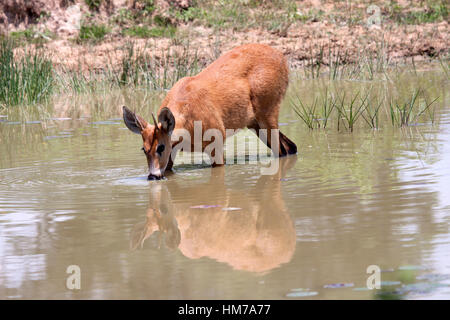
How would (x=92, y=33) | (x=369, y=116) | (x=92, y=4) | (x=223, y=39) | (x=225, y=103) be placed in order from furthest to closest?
(x=92, y=4) < (x=92, y=33) < (x=223, y=39) < (x=369, y=116) < (x=225, y=103)

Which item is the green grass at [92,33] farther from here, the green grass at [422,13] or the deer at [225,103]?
the deer at [225,103]

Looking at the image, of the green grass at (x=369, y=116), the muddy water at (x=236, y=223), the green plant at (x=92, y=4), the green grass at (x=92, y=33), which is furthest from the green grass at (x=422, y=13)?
the muddy water at (x=236, y=223)

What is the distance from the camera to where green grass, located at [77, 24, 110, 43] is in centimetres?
2272

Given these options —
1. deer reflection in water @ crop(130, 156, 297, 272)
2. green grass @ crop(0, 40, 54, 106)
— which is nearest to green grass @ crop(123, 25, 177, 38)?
green grass @ crop(0, 40, 54, 106)

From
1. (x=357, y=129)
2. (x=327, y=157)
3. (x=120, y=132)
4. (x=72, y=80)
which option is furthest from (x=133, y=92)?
(x=327, y=157)

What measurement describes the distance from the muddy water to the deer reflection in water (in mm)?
15

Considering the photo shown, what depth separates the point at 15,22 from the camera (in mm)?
24578

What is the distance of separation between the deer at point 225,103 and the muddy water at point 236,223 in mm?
362

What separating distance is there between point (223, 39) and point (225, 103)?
13117 millimetres

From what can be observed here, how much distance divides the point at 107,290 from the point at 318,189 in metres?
3.06

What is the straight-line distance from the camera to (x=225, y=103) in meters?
9.34

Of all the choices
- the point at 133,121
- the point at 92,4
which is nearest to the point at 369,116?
the point at 133,121

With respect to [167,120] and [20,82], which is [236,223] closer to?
[167,120]

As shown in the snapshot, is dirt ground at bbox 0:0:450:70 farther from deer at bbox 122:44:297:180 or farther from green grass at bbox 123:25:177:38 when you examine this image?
deer at bbox 122:44:297:180
